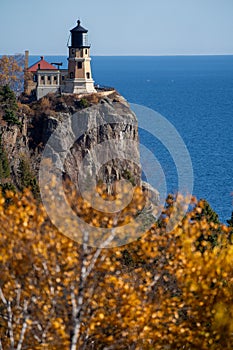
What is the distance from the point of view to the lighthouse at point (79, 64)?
65.9m

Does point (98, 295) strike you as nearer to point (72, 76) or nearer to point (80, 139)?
point (80, 139)

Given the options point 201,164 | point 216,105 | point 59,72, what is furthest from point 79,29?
point 216,105

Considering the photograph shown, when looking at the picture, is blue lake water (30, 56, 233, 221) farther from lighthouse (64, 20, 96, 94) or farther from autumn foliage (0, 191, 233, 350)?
autumn foliage (0, 191, 233, 350)

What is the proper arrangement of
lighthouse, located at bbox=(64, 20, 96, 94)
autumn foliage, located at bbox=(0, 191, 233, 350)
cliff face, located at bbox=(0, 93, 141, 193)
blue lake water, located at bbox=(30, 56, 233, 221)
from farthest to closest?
blue lake water, located at bbox=(30, 56, 233, 221)
lighthouse, located at bbox=(64, 20, 96, 94)
cliff face, located at bbox=(0, 93, 141, 193)
autumn foliage, located at bbox=(0, 191, 233, 350)

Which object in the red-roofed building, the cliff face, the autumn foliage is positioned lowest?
the autumn foliage

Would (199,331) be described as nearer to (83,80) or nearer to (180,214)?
(180,214)

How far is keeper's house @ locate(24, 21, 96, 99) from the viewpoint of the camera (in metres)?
65.9

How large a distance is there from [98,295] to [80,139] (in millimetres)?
45057

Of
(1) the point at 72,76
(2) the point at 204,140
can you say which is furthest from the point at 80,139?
(2) the point at 204,140

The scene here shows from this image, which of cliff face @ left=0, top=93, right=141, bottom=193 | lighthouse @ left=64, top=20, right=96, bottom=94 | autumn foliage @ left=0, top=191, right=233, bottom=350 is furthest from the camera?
lighthouse @ left=64, top=20, right=96, bottom=94

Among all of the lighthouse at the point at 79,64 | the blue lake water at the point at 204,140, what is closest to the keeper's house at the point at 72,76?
the lighthouse at the point at 79,64

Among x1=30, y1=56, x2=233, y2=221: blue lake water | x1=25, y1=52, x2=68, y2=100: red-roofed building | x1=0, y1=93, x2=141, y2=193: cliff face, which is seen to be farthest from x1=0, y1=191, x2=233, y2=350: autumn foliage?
x1=25, y1=52, x2=68, y2=100: red-roofed building

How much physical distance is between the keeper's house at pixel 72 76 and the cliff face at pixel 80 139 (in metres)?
3.76

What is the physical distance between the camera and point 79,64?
67.2 m
